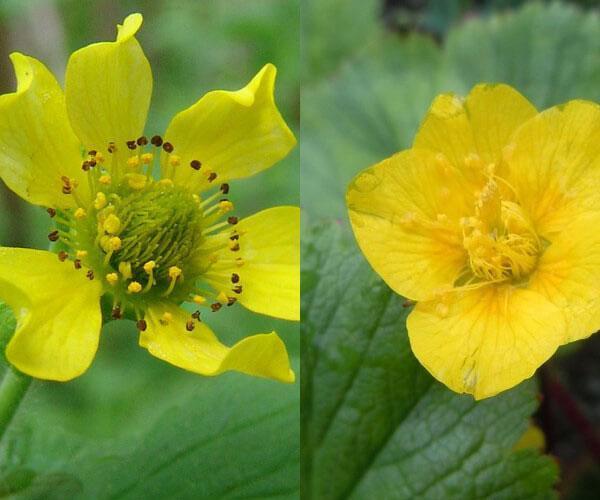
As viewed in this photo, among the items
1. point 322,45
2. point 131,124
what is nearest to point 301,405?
point 131,124

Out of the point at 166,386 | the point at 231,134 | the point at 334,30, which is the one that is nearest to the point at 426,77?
the point at 334,30

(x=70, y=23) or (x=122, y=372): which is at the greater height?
(x=70, y=23)

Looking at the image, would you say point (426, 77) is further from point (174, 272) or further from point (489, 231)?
point (174, 272)

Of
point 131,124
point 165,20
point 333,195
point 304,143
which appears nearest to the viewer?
point 131,124

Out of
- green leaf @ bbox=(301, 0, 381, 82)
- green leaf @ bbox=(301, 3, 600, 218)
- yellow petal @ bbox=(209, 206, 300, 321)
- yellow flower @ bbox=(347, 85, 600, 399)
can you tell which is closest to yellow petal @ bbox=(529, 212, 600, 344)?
yellow flower @ bbox=(347, 85, 600, 399)

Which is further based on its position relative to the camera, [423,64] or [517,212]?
[423,64]

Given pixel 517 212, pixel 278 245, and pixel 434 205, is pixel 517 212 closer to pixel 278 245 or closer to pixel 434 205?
pixel 434 205

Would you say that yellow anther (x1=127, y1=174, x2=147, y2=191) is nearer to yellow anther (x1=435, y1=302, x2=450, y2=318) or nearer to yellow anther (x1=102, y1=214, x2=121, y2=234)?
yellow anther (x1=102, y1=214, x2=121, y2=234)

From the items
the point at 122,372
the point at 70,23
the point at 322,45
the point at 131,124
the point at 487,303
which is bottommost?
→ the point at 122,372
